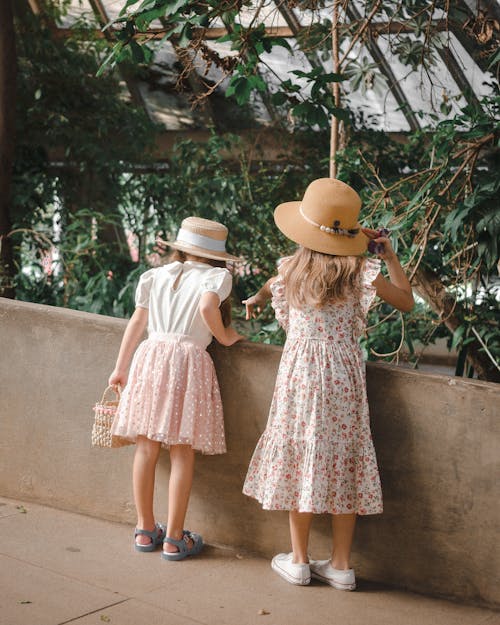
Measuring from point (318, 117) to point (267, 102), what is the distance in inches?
280

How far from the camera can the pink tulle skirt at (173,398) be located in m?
3.59

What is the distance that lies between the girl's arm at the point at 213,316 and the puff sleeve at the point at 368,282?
611mm

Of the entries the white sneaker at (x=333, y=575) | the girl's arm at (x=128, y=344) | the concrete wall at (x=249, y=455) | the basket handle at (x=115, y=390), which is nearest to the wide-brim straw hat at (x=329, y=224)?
the concrete wall at (x=249, y=455)

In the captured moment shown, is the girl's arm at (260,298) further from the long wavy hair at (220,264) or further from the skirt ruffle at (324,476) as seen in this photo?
the skirt ruffle at (324,476)

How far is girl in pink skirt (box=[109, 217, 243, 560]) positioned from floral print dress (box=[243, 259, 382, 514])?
356mm

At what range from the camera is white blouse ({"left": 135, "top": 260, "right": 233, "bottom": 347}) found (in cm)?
364

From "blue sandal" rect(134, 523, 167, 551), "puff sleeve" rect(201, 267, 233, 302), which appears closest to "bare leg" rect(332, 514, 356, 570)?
"blue sandal" rect(134, 523, 167, 551)

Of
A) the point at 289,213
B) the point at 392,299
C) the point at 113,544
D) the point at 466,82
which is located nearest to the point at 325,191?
the point at 289,213

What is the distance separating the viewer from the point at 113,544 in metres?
3.76

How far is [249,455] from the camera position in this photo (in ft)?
12.2

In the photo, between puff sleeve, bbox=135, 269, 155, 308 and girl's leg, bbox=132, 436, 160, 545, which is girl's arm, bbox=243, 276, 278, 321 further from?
girl's leg, bbox=132, 436, 160, 545

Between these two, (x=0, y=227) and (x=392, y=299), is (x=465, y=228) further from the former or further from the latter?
(x=0, y=227)

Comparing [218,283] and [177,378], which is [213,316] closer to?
[218,283]

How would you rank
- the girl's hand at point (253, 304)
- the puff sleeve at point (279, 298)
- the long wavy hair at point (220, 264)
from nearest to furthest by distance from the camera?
the puff sleeve at point (279, 298) < the girl's hand at point (253, 304) < the long wavy hair at point (220, 264)
